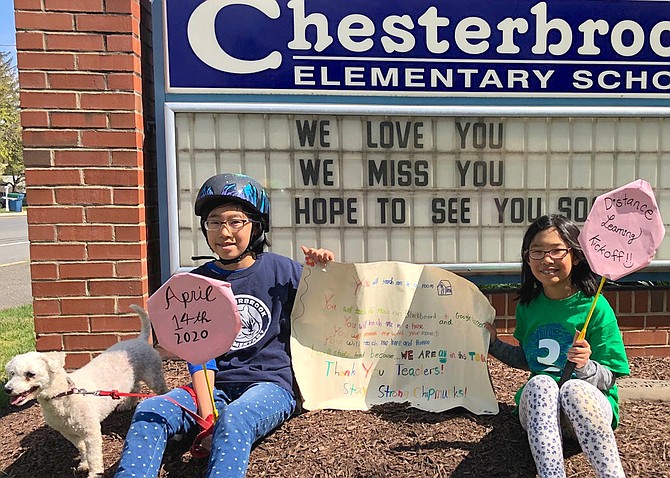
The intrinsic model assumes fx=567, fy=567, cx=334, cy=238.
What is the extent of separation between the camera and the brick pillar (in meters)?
3.51

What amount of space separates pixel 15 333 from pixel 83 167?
125 inches

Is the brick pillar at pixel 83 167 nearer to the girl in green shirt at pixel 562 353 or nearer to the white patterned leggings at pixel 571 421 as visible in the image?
the girl in green shirt at pixel 562 353

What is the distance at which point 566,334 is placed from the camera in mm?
2715

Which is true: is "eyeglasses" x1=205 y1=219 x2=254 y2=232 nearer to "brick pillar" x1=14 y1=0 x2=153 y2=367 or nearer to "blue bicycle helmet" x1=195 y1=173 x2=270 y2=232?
"blue bicycle helmet" x1=195 y1=173 x2=270 y2=232

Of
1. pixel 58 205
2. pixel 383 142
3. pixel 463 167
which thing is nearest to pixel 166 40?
pixel 58 205

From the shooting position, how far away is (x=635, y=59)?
389 cm

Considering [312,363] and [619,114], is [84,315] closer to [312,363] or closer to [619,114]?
[312,363]

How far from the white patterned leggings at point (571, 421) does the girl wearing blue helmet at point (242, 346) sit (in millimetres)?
1164

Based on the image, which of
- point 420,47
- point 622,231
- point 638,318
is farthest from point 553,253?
point 638,318

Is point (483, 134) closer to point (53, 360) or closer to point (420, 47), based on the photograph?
point (420, 47)

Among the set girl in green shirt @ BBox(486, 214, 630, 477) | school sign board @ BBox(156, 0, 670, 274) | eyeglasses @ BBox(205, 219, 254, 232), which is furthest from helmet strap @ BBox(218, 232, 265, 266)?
girl in green shirt @ BBox(486, 214, 630, 477)

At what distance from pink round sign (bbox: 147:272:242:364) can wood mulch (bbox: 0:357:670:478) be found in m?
0.65

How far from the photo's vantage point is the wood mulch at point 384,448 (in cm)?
266

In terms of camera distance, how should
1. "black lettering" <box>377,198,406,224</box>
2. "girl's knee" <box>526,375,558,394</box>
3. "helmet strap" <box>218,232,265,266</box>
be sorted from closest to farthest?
1. "girl's knee" <box>526,375,558,394</box>
2. "helmet strap" <box>218,232,265,266</box>
3. "black lettering" <box>377,198,406,224</box>
